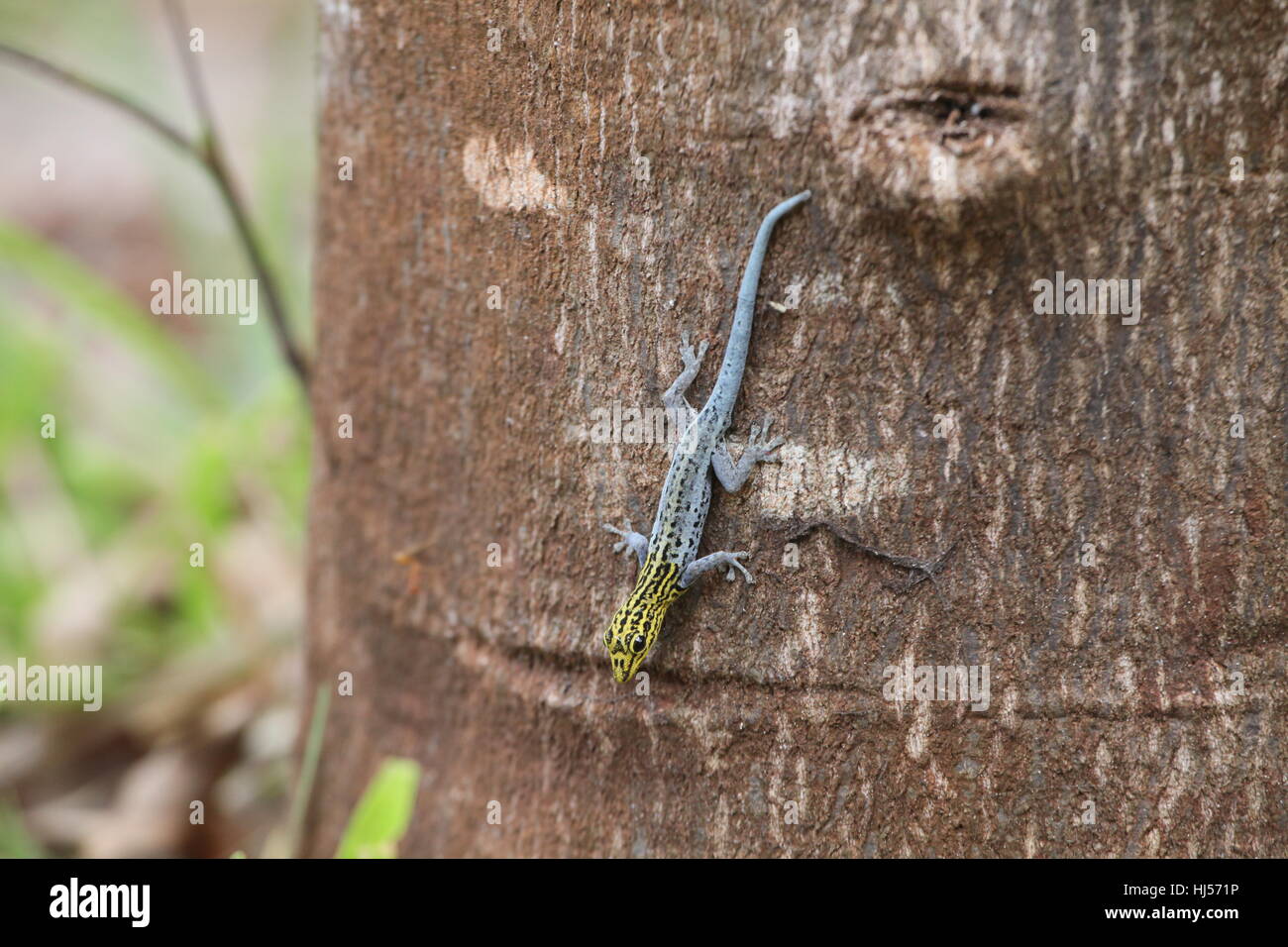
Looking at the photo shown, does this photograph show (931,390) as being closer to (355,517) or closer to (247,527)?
(355,517)

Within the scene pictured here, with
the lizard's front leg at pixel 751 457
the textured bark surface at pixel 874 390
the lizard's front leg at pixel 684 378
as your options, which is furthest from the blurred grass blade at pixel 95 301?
the lizard's front leg at pixel 751 457

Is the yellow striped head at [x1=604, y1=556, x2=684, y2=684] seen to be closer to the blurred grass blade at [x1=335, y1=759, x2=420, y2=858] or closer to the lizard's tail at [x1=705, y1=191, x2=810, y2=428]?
the lizard's tail at [x1=705, y1=191, x2=810, y2=428]

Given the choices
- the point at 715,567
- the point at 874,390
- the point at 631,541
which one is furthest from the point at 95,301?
the point at 874,390

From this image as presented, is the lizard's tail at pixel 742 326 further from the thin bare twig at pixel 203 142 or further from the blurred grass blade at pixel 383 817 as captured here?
the thin bare twig at pixel 203 142

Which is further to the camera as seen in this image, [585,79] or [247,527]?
[247,527]

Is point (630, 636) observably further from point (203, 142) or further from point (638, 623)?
point (203, 142)
